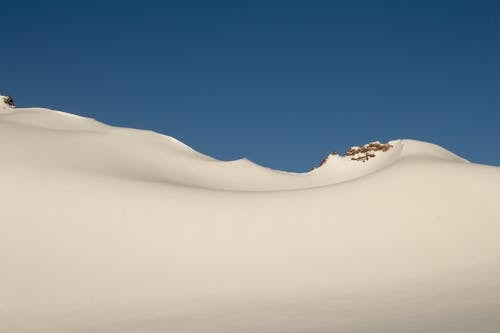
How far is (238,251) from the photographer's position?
16625mm

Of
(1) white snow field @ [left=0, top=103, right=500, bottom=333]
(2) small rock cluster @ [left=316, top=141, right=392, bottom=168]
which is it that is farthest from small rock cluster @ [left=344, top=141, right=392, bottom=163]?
(1) white snow field @ [left=0, top=103, right=500, bottom=333]

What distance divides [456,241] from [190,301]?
951 cm

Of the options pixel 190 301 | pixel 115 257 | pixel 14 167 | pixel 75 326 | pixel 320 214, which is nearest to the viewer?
pixel 75 326

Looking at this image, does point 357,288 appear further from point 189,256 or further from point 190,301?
point 189,256

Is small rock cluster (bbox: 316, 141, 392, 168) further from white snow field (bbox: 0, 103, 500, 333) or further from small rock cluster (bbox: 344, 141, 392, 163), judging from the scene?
white snow field (bbox: 0, 103, 500, 333)

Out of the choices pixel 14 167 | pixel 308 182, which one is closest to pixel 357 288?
pixel 14 167

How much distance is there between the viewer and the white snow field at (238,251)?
36.3ft

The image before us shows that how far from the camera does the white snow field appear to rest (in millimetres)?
11078

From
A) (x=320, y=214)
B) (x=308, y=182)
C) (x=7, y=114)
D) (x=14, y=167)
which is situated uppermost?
(x=7, y=114)

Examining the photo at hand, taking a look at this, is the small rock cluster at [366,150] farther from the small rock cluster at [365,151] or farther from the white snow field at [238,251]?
the white snow field at [238,251]

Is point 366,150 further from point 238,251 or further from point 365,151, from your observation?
point 238,251

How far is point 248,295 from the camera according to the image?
13.1 m

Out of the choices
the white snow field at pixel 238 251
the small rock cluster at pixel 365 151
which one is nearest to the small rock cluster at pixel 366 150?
the small rock cluster at pixel 365 151

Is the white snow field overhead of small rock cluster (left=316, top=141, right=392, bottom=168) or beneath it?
beneath
